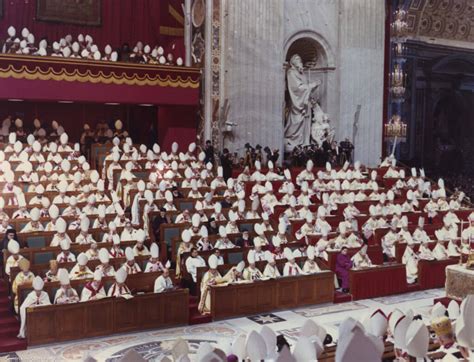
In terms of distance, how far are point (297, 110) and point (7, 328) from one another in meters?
13.1

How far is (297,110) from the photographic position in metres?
21.1

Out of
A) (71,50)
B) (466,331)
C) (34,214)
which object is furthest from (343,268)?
(71,50)

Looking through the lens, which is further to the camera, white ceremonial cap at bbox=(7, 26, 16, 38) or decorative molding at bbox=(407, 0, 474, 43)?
decorative molding at bbox=(407, 0, 474, 43)

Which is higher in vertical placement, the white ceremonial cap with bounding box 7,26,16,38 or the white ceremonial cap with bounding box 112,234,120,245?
the white ceremonial cap with bounding box 7,26,16,38

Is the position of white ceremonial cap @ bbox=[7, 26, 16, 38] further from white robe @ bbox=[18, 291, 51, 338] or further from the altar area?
the altar area

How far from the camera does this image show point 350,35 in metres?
21.7

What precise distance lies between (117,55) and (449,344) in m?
15.0

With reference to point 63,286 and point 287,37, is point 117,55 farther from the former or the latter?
point 63,286

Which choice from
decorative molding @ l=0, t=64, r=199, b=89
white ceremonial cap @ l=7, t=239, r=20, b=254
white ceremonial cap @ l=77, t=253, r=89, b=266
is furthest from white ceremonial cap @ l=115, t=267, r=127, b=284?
decorative molding @ l=0, t=64, r=199, b=89

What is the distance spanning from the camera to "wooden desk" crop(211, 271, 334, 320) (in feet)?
35.4

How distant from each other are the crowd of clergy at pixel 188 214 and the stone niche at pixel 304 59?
2.03 metres

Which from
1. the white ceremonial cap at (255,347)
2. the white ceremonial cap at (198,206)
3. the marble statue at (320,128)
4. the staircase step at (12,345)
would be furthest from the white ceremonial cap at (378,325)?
the marble statue at (320,128)

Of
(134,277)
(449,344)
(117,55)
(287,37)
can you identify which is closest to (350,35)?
(287,37)

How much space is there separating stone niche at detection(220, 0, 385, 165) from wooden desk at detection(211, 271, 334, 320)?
26.6 ft
